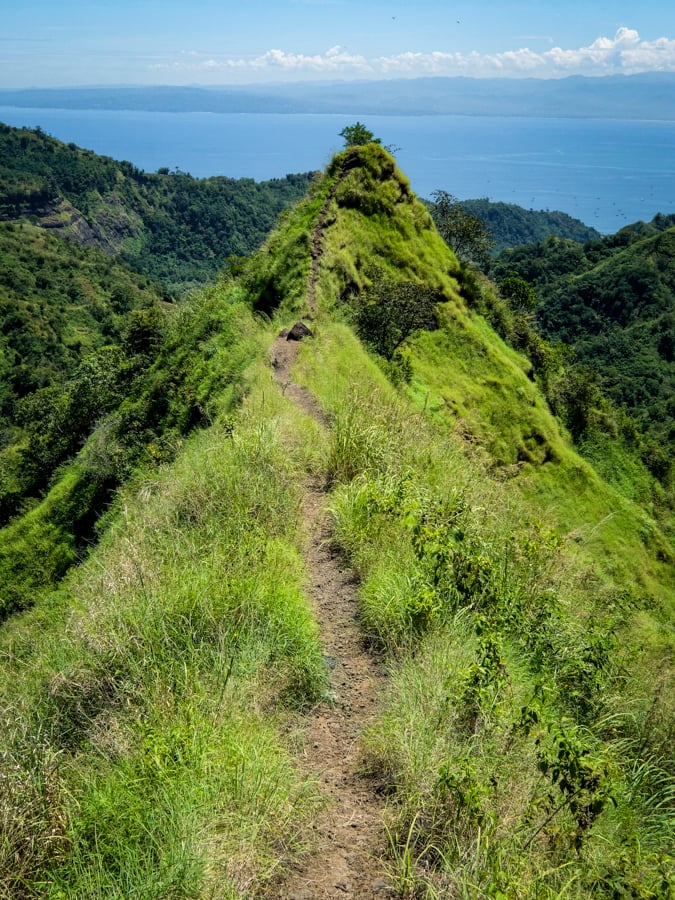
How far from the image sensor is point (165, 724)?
330 cm

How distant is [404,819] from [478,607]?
1.87m

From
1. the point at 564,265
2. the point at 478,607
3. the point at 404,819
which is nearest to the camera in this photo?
the point at 404,819

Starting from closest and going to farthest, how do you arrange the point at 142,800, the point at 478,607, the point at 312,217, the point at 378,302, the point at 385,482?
the point at 142,800, the point at 478,607, the point at 385,482, the point at 378,302, the point at 312,217

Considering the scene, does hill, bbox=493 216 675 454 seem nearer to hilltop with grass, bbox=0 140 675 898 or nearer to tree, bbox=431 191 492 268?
tree, bbox=431 191 492 268

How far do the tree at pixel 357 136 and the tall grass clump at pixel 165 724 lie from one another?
2343cm

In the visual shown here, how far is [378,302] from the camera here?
18.1 m

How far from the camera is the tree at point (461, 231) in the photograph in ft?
107

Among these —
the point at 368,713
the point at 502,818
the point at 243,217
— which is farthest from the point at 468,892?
the point at 243,217

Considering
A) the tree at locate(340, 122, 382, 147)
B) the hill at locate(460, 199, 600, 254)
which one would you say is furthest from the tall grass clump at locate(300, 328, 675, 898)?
the hill at locate(460, 199, 600, 254)

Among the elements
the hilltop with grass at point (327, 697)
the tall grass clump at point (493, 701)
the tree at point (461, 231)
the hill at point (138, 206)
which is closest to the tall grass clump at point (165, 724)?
the hilltop with grass at point (327, 697)

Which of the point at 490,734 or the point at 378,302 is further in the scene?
the point at 378,302

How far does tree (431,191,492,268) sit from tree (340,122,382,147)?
28.3 feet

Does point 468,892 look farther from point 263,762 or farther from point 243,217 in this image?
point 243,217

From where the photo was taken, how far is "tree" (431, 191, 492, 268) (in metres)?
32.5
